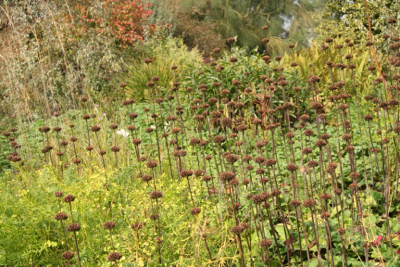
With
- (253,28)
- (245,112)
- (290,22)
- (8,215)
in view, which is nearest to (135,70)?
(245,112)

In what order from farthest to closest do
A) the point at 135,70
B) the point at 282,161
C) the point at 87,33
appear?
the point at 87,33 < the point at 135,70 < the point at 282,161

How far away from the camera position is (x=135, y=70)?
24.5 feet

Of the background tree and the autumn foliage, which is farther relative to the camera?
the background tree

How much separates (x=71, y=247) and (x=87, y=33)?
7525mm

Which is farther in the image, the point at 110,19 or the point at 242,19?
the point at 242,19

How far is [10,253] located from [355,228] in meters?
1.75

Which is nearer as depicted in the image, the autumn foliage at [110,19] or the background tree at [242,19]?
the autumn foliage at [110,19]

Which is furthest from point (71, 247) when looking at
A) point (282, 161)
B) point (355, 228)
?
point (282, 161)

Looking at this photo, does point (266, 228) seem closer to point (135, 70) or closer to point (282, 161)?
point (282, 161)

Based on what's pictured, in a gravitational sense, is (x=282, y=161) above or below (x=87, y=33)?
below

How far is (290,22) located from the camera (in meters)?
19.8

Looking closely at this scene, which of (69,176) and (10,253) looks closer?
(10,253)

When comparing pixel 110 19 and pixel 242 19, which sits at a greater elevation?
pixel 110 19

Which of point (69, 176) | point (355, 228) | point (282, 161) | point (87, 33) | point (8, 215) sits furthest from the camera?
point (87, 33)
